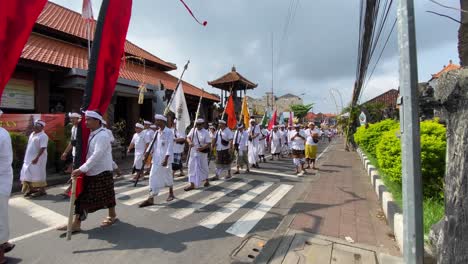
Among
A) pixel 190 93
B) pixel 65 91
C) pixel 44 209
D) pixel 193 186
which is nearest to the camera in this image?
pixel 44 209

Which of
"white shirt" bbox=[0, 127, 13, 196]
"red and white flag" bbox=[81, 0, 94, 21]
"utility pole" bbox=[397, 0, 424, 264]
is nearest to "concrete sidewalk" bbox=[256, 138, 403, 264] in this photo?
"utility pole" bbox=[397, 0, 424, 264]

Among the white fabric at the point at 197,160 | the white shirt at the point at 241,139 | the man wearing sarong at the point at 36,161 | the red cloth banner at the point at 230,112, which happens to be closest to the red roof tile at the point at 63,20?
the red cloth banner at the point at 230,112

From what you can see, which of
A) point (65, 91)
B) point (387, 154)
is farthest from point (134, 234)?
point (65, 91)

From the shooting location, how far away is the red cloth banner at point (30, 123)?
26.8ft

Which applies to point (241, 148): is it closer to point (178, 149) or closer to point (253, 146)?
point (253, 146)

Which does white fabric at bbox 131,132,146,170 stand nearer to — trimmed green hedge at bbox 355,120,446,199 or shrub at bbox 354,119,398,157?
trimmed green hedge at bbox 355,120,446,199

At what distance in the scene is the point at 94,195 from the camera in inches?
168

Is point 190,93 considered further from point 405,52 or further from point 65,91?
point 405,52

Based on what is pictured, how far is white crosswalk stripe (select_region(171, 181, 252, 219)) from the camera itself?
5318 millimetres

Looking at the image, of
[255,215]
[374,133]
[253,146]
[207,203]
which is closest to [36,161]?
[207,203]

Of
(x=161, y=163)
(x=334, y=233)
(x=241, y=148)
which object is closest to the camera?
(x=334, y=233)

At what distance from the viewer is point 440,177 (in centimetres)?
457

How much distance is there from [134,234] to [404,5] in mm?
4341

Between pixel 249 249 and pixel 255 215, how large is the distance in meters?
1.47
